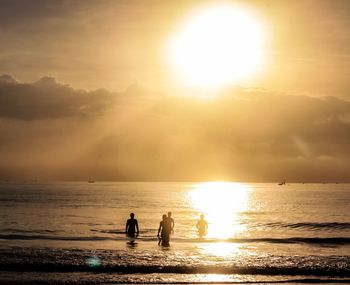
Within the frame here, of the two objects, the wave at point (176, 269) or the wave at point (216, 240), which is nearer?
the wave at point (176, 269)

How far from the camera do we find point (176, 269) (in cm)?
2439

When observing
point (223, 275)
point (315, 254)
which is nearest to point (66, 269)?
point (223, 275)

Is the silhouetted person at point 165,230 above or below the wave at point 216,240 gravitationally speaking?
above

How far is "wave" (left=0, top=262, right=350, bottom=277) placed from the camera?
24062mm

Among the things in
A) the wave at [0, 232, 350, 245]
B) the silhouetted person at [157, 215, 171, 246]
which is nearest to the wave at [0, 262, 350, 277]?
the silhouetted person at [157, 215, 171, 246]

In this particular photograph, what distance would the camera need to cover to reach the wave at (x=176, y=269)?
24062 mm

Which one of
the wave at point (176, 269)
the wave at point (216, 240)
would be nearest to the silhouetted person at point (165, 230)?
the wave at point (216, 240)

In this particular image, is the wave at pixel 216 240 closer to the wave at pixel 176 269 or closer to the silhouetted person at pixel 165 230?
the silhouetted person at pixel 165 230

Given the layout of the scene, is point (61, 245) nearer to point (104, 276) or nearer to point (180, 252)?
point (180, 252)

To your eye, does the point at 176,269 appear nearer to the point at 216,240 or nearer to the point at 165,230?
the point at 165,230

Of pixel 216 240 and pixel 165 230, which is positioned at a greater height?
pixel 165 230

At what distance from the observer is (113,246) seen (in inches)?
1362

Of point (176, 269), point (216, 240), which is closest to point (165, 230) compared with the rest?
point (216, 240)

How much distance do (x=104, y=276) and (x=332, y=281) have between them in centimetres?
1067
